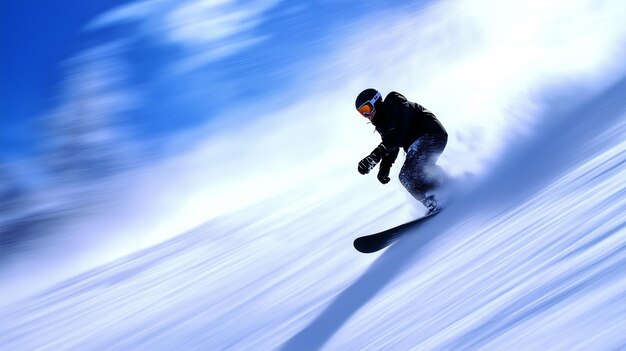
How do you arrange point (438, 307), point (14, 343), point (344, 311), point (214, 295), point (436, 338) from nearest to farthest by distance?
point (436, 338) < point (438, 307) < point (344, 311) < point (214, 295) < point (14, 343)

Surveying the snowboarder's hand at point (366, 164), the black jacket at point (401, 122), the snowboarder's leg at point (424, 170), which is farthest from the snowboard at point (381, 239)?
the black jacket at point (401, 122)

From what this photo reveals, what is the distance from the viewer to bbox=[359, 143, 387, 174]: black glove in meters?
5.87

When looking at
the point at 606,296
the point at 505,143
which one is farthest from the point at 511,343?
the point at 505,143

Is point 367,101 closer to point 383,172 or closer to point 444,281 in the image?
point 383,172

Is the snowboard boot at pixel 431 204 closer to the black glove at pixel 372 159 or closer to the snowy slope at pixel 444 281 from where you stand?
the snowy slope at pixel 444 281

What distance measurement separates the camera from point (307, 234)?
8.52 meters

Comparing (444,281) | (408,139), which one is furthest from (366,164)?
(444,281)

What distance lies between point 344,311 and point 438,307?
45.2 inches

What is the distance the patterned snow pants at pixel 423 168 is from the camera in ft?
18.7

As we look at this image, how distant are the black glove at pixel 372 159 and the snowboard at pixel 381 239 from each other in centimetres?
80

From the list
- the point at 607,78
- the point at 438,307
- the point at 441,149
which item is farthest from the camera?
the point at 607,78

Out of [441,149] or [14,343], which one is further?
[14,343]

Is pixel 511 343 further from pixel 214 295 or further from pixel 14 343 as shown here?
pixel 14 343

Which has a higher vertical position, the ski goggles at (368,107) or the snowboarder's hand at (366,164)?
the ski goggles at (368,107)
